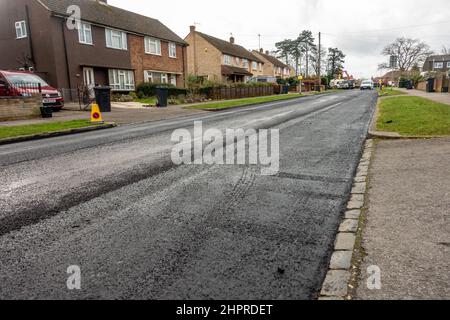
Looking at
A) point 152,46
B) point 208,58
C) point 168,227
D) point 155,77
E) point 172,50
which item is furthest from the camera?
point 208,58

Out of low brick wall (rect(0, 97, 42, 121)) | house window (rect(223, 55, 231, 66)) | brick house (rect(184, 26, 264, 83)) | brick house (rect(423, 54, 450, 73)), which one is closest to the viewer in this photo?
low brick wall (rect(0, 97, 42, 121))

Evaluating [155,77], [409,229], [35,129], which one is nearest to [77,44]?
[155,77]

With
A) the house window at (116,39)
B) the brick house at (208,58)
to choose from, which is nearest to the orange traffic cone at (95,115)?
the house window at (116,39)

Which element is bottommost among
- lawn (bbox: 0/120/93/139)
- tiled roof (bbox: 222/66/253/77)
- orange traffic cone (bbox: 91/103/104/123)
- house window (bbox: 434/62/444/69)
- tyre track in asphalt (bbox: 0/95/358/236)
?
tyre track in asphalt (bbox: 0/95/358/236)

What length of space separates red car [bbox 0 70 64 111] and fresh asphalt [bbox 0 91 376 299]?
12.4m

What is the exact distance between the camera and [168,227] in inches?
142

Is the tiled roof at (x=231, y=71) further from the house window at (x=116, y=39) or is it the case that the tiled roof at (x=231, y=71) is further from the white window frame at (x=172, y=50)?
the house window at (x=116, y=39)

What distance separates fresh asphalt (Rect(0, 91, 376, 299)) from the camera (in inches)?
102

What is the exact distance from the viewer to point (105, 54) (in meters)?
29.6

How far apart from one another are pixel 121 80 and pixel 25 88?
576 inches

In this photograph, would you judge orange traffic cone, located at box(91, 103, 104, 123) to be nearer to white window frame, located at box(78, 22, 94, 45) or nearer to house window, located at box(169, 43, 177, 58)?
white window frame, located at box(78, 22, 94, 45)

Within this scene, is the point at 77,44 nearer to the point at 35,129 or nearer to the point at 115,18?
the point at 115,18

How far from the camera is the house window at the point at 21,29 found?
26.5 metres

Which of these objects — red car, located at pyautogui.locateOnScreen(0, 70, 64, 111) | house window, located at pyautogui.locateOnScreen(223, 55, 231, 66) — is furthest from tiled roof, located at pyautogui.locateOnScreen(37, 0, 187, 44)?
house window, located at pyautogui.locateOnScreen(223, 55, 231, 66)
